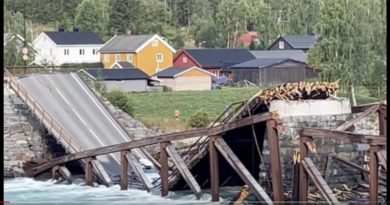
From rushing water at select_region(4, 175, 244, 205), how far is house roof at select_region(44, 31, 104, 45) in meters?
38.2

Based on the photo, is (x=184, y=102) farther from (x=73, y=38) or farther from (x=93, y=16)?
(x=93, y=16)

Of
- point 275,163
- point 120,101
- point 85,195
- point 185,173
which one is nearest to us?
point 275,163

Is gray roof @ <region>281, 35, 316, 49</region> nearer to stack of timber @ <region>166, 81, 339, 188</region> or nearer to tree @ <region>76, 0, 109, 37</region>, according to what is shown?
tree @ <region>76, 0, 109, 37</region>

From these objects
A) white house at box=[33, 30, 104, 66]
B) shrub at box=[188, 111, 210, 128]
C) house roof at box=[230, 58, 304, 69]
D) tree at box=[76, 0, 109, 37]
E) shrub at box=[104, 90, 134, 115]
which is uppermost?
tree at box=[76, 0, 109, 37]

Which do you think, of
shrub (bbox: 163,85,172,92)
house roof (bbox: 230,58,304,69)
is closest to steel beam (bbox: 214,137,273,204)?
shrub (bbox: 163,85,172,92)

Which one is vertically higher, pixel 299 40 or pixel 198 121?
pixel 299 40

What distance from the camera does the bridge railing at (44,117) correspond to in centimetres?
2792

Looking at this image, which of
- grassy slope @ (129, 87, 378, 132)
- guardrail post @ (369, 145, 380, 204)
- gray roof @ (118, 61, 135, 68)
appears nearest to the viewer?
guardrail post @ (369, 145, 380, 204)

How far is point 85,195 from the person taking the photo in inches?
906

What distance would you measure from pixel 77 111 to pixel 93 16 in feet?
129

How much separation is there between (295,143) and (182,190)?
3.68 meters

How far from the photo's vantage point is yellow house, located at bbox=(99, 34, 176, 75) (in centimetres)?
5956

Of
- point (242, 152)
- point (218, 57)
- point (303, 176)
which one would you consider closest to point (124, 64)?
point (218, 57)

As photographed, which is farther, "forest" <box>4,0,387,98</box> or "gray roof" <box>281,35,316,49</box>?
"forest" <box>4,0,387,98</box>
